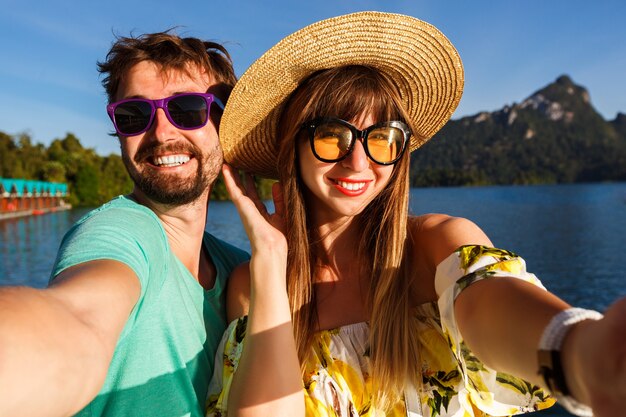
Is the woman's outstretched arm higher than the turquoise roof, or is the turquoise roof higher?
the woman's outstretched arm

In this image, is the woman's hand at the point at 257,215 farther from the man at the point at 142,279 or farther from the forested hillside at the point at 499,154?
the forested hillside at the point at 499,154

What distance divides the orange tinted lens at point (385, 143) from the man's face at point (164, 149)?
93 centimetres

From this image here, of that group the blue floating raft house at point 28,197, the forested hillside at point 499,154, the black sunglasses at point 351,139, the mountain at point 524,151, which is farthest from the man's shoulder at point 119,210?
the mountain at point 524,151

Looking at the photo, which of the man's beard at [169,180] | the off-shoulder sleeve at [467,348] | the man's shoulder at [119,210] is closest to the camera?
the off-shoulder sleeve at [467,348]

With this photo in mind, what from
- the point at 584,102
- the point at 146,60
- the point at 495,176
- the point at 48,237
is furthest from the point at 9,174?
the point at 584,102

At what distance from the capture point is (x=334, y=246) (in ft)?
8.77

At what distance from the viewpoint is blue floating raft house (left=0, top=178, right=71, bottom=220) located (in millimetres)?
46875

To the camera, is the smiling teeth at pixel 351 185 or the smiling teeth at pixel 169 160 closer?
the smiling teeth at pixel 351 185

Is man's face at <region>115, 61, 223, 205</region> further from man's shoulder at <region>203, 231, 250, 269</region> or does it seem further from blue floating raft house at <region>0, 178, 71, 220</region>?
blue floating raft house at <region>0, 178, 71, 220</region>

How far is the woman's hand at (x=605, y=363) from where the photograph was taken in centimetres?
85

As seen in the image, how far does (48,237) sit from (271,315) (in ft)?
109

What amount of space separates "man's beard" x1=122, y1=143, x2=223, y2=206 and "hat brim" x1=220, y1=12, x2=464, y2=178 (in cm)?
19

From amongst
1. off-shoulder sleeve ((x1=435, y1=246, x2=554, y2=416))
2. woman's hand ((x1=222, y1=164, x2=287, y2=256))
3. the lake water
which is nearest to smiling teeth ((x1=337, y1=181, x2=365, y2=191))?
woman's hand ((x1=222, y1=164, x2=287, y2=256))

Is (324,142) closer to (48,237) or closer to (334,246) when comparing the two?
(334,246)
